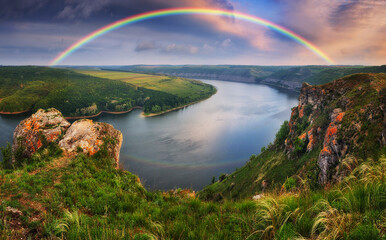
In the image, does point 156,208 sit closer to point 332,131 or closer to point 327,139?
point 327,139

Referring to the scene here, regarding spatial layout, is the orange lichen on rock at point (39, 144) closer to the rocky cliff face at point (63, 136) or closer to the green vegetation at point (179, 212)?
the rocky cliff face at point (63, 136)

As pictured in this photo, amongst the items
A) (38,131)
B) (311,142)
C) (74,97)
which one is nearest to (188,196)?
(38,131)

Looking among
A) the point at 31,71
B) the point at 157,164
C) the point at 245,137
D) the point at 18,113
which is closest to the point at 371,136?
the point at 157,164

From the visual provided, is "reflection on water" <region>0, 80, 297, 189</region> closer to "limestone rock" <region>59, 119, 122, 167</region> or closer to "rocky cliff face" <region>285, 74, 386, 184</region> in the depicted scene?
"limestone rock" <region>59, 119, 122, 167</region>

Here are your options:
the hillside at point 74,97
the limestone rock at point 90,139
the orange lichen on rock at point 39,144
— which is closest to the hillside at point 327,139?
the limestone rock at point 90,139

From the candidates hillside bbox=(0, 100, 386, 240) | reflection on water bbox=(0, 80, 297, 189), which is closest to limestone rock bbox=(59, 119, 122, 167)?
hillside bbox=(0, 100, 386, 240)

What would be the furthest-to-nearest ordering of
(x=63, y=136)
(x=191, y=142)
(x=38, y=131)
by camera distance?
(x=191, y=142) < (x=38, y=131) < (x=63, y=136)
